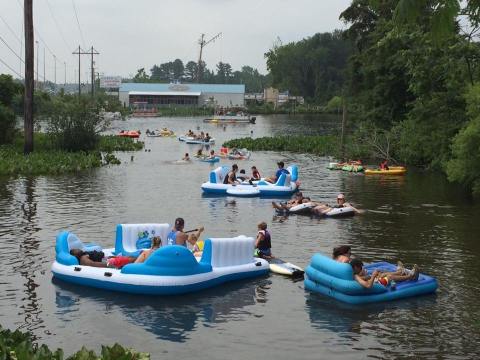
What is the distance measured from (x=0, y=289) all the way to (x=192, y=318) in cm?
473

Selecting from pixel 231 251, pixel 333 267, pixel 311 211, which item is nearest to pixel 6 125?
pixel 311 211

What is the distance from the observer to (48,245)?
65.0 ft

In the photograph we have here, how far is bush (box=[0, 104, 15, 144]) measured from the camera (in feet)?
146

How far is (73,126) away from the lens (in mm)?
44531

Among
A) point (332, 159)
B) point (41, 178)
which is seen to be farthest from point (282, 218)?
point (332, 159)

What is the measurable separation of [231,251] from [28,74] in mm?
28166

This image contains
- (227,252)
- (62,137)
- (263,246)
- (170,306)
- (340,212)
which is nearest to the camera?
(170,306)

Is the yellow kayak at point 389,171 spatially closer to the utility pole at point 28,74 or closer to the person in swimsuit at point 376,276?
the utility pole at point 28,74

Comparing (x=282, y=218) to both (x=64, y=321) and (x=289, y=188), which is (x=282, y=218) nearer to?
(x=289, y=188)

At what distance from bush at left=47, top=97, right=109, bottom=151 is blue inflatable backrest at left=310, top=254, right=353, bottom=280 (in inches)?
1250

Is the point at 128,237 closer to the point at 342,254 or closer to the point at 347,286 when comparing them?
the point at 342,254

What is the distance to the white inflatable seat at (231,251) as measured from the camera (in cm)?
1605

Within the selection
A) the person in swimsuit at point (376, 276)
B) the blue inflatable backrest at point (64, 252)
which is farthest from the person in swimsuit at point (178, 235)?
the person in swimsuit at point (376, 276)

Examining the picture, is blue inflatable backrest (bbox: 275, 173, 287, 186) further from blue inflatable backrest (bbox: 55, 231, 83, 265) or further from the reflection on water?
blue inflatable backrest (bbox: 55, 231, 83, 265)
